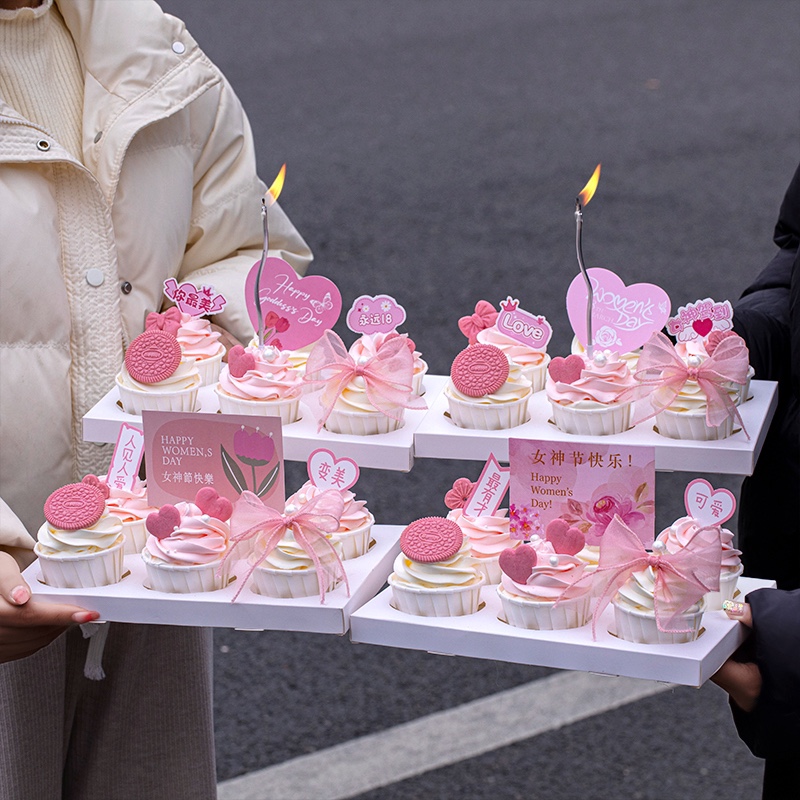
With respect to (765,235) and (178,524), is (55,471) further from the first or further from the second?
(765,235)

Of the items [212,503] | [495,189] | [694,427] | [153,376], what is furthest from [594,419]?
[495,189]

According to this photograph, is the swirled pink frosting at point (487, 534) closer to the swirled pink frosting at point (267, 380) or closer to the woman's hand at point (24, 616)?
the swirled pink frosting at point (267, 380)

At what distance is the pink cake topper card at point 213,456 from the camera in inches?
75.4

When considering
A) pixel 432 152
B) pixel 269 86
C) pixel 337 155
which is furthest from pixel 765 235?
pixel 269 86

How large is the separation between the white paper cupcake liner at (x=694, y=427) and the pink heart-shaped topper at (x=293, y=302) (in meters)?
0.62

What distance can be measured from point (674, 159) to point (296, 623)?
6203 millimetres

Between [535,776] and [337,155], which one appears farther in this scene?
[337,155]

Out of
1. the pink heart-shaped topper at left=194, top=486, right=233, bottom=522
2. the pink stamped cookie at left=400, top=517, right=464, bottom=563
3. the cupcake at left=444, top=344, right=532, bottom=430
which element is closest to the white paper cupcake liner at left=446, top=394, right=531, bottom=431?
the cupcake at left=444, top=344, right=532, bottom=430

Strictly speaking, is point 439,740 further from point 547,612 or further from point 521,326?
point 547,612

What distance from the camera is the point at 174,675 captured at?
7.69 feet

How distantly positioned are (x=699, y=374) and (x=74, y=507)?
1040mm

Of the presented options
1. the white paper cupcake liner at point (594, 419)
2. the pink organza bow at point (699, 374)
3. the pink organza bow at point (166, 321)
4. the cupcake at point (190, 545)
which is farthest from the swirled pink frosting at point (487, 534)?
the pink organza bow at point (166, 321)

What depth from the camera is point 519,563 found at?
1862 mm

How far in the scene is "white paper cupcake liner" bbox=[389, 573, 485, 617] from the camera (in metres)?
1.87
